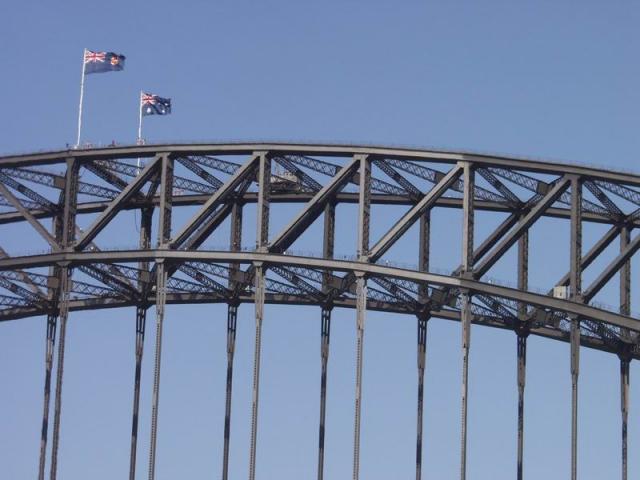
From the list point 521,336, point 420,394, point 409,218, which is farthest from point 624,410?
point 409,218

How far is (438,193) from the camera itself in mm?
106188

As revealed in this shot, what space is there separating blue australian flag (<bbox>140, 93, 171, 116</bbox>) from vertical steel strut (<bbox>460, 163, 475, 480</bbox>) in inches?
851

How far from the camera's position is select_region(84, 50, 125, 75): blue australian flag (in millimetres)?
119562

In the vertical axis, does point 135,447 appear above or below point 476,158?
below

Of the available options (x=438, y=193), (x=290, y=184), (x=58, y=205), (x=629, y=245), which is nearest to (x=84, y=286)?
(x=58, y=205)

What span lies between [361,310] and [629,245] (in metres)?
13.1

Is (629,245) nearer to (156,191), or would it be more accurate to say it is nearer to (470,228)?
(470,228)

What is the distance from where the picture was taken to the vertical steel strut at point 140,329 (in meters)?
110

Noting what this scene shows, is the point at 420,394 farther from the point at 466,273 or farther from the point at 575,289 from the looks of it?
the point at 575,289

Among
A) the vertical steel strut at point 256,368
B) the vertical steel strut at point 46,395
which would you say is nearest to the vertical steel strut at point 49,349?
the vertical steel strut at point 46,395

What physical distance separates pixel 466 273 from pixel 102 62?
26063 millimetres

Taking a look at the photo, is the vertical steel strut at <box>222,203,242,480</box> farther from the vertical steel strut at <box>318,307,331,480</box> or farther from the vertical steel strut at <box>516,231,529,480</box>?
the vertical steel strut at <box>516,231,529,480</box>

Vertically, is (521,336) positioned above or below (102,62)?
below

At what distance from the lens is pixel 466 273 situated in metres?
105
